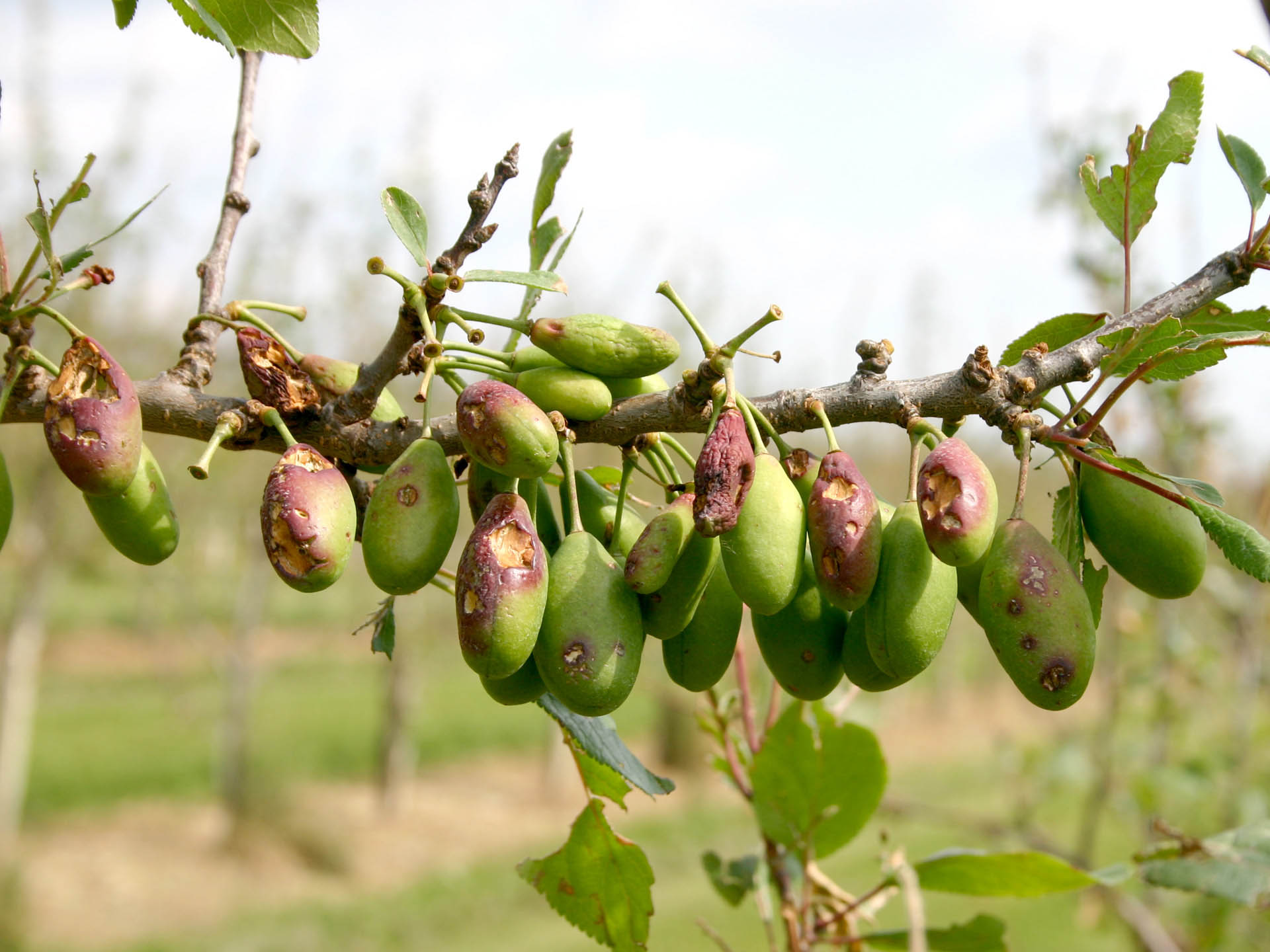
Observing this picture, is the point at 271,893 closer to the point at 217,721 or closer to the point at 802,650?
the point at 217,721

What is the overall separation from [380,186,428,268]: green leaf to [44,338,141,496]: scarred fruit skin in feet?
1.12

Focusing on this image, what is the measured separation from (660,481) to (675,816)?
12449mm

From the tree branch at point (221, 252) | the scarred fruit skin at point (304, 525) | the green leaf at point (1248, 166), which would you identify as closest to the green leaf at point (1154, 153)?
the green leaf at point (1248, 166)

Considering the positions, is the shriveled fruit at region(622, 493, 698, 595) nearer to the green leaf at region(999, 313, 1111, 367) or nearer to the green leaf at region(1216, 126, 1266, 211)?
the green leaf at region(999, 313, 1111, 367)

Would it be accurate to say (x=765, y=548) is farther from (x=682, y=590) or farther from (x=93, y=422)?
(x=93, y=422)

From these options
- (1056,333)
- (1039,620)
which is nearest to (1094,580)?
(1039,620)

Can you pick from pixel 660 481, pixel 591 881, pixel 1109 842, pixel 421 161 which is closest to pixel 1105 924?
pixel 591 881

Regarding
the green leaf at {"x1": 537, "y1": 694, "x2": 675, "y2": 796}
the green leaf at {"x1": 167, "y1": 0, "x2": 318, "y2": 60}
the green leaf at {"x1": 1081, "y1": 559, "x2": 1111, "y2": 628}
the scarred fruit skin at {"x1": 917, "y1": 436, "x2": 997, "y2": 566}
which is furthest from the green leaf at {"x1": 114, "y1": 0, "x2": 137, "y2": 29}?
the green leaf at {"x1": 1081, "y1": 559, "x2": 1111, "y2": 628}

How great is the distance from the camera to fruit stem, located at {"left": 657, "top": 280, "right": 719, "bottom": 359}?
112cm

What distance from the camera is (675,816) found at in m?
12.9

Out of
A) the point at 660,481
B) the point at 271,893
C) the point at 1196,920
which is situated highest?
the point at 660,481

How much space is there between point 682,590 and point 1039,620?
0.36 meters

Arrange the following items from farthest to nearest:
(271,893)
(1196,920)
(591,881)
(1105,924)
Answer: (271,893) → (1105,924) → (1196,920) → (591,881)

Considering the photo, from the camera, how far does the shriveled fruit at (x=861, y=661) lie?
111 cm
